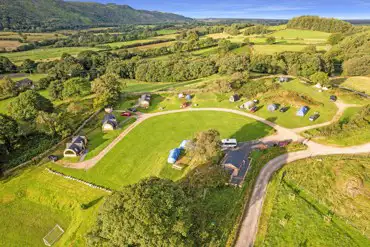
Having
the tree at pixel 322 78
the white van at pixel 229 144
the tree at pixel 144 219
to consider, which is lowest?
the white van at pixel 229 144

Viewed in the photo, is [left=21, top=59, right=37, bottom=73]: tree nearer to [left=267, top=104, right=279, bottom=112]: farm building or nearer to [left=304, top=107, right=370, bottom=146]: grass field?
[left=267, top=104, right=279, bottom=112]: farm building

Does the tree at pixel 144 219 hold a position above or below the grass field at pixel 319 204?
above

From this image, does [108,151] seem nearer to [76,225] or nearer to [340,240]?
[76,225]

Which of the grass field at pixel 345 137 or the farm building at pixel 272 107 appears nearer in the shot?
the grass field at pixel 345 137

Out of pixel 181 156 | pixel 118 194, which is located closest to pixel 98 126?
pixel 181 156

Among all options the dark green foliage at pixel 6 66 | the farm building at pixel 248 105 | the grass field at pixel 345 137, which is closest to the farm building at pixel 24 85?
the dark green foliage at pixel 6 66

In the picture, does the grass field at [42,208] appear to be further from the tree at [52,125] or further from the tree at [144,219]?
the tree at [144,219]

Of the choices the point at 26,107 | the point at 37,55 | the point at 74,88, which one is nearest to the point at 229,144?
the point at 26,107
